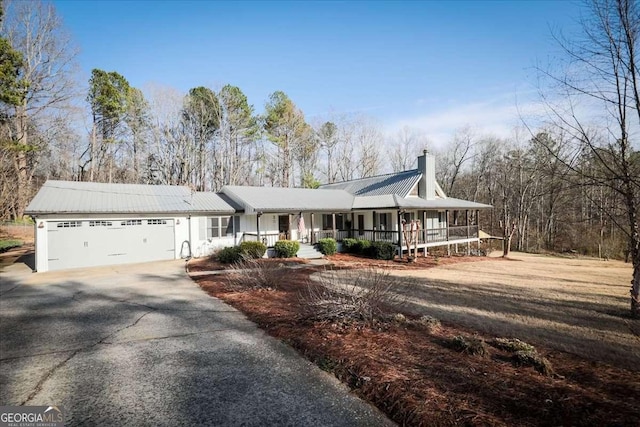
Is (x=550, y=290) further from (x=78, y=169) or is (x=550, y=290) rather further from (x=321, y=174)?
(x=78, y=169)

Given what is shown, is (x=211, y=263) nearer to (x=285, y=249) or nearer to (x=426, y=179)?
(x=285, y=249)

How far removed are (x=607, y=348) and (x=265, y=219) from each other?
1724 cm

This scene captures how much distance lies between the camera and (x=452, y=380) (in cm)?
399

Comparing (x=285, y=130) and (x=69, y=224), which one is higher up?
(x=285, y=130)

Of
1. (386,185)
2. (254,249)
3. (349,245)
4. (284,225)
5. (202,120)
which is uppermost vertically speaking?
(202,120)

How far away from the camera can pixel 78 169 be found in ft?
112

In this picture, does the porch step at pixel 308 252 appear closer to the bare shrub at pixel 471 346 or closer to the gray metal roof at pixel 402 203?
the gray metal roof at pixel 402 203

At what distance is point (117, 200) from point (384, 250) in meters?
15.2

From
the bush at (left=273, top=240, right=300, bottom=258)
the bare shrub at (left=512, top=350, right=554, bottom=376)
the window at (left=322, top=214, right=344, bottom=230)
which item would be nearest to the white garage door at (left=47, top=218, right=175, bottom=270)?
the bush at (left=273, top=240, right=300, bottom=258)

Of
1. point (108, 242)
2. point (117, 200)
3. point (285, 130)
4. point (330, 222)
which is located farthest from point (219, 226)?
point (285, 130)

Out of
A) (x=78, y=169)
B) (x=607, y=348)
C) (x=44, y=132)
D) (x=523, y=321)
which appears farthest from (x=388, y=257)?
(x=78, y=169)

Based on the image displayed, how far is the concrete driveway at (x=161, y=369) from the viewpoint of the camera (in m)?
3.59

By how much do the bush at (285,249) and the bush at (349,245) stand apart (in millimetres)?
4019

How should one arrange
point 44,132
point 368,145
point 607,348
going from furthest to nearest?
point 368,145 → point 44,132 → point 607,348
